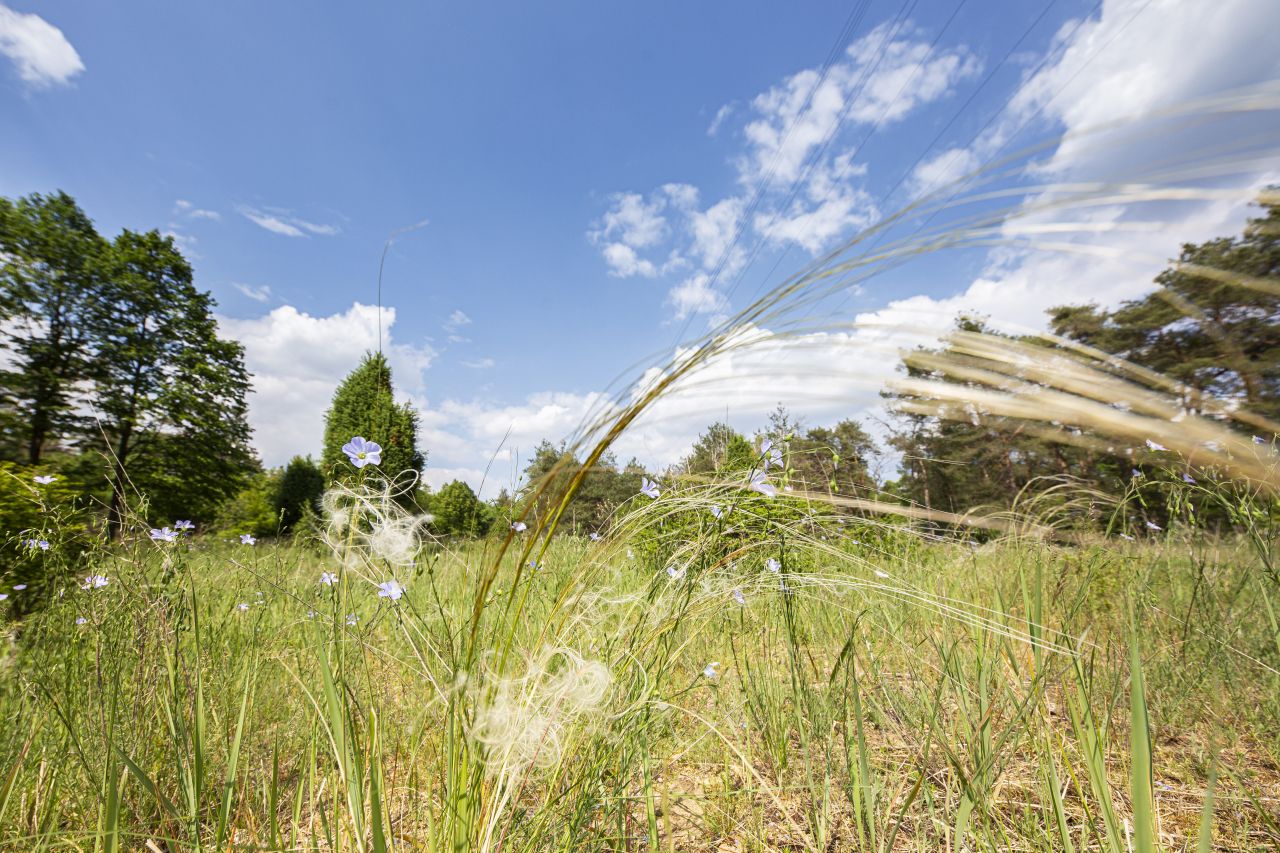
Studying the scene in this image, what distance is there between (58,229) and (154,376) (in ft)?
14.7

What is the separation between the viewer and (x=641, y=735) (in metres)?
1.10

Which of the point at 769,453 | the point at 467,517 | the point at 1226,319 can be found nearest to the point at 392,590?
the point at 769,453

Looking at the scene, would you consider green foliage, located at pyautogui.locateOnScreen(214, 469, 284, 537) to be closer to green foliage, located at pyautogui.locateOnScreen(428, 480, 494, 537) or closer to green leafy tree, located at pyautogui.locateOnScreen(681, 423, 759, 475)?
green foliage, located at pyautogui.locateOnScreen(428, 480, 494, 537)

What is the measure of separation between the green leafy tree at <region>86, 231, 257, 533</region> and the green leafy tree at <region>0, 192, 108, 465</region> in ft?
1.29

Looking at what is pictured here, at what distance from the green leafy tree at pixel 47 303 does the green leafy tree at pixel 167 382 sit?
0.39 metres

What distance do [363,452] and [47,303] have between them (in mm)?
19480

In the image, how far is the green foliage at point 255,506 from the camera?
56.0 ft

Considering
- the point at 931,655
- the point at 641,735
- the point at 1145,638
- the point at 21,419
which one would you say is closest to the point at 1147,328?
the point at 641,735

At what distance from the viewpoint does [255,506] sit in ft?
64.0

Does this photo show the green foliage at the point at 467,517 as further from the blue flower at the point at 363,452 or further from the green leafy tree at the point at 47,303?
the green leafy tree at the point at 47,303

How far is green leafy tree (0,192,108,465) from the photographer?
1183 cm

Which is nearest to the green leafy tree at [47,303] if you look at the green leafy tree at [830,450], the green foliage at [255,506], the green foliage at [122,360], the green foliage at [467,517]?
the green foliage at [122,360]

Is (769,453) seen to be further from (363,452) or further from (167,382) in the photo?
(167,382)

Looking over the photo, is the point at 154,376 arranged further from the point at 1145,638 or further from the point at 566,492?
the point at 1145,638
